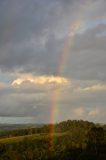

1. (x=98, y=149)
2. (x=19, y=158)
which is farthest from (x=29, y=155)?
(x=98, y=149)

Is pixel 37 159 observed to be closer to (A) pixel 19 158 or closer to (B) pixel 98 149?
(A) pixel 19 158

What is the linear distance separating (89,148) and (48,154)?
2296 cm

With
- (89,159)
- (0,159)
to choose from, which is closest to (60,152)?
(89,159)

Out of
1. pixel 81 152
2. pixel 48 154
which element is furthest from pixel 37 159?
pixel 81 152

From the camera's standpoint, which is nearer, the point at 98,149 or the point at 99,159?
the point at 99,159

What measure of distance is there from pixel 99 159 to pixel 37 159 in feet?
102

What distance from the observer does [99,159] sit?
184125 millimetres

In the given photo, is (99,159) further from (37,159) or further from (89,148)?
(37,159)

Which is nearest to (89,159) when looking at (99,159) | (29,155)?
(99,159)

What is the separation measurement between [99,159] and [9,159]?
46398 mm

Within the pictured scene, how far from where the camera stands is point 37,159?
617ft

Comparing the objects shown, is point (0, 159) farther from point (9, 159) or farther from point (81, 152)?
point (81, 152)

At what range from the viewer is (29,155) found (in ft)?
651

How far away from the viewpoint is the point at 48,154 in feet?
633
